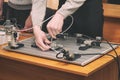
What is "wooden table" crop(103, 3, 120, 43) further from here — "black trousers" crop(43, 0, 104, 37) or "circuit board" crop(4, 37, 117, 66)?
"circuit board" crop(4, 37, 117, 66)

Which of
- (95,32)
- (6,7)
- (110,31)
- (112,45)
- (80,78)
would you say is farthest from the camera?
(110,31)

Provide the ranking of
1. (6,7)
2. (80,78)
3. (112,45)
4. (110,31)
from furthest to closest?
(110,31)
(6,7)
(112,45)
(80,78)

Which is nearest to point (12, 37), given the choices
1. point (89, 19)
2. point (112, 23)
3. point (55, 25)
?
point (55, 25)

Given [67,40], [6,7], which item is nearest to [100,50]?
[67,40]

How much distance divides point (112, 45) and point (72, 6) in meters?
0.32

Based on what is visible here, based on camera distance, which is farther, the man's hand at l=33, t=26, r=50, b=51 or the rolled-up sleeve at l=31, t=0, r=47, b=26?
the rolled-up sleeve at l=31, t=0, r=47, b=26

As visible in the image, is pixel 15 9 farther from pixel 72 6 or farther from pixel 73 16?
pixel 72 6

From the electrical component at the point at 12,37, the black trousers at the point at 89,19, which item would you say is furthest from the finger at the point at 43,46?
the black trousers at the point at 89,19

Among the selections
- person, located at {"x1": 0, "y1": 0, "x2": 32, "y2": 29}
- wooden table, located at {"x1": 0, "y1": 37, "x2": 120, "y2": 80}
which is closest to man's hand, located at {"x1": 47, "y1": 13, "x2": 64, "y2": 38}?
wooden table, located at {"x1": 0, "y1": 37, "x2": 120, "y2": 80}

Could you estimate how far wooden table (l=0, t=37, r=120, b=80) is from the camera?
4.50 ft

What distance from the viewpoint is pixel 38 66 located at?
1.52m

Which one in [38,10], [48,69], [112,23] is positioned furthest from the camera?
[112,23]

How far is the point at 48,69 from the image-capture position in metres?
1.49

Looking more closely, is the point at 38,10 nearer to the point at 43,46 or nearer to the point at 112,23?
the point at 43,46
